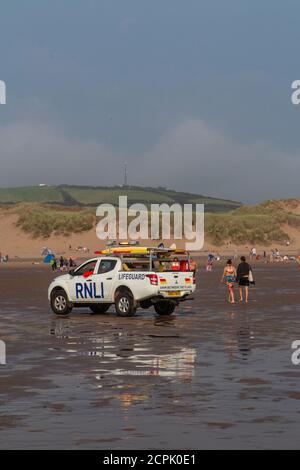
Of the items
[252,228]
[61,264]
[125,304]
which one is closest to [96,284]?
[125,304]

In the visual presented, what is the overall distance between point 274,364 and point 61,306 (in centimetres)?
1352

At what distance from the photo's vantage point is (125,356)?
61.5 feet

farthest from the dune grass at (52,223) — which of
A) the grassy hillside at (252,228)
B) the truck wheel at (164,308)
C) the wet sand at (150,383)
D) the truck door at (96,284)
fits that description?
the wet sand at (150,383)

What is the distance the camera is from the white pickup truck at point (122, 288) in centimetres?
2862

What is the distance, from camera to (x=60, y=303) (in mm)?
30062

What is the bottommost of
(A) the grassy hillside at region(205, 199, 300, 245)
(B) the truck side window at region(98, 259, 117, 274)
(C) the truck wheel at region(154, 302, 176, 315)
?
(C) the truck wheel at region(154, 302, 176, 315)

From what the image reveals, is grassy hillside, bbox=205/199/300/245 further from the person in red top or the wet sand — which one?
the wet sand

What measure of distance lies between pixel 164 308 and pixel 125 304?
1657mm

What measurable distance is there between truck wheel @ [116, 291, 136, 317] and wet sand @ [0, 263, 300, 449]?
0.33 meters

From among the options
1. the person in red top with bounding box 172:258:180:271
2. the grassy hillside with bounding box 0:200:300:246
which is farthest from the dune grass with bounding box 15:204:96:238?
the person in red top with bounding box 172:258:180:271

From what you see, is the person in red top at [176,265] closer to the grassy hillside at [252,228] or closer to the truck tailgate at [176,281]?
the truck tailgate at [176,281]

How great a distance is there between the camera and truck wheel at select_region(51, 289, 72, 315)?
29.9 metres
